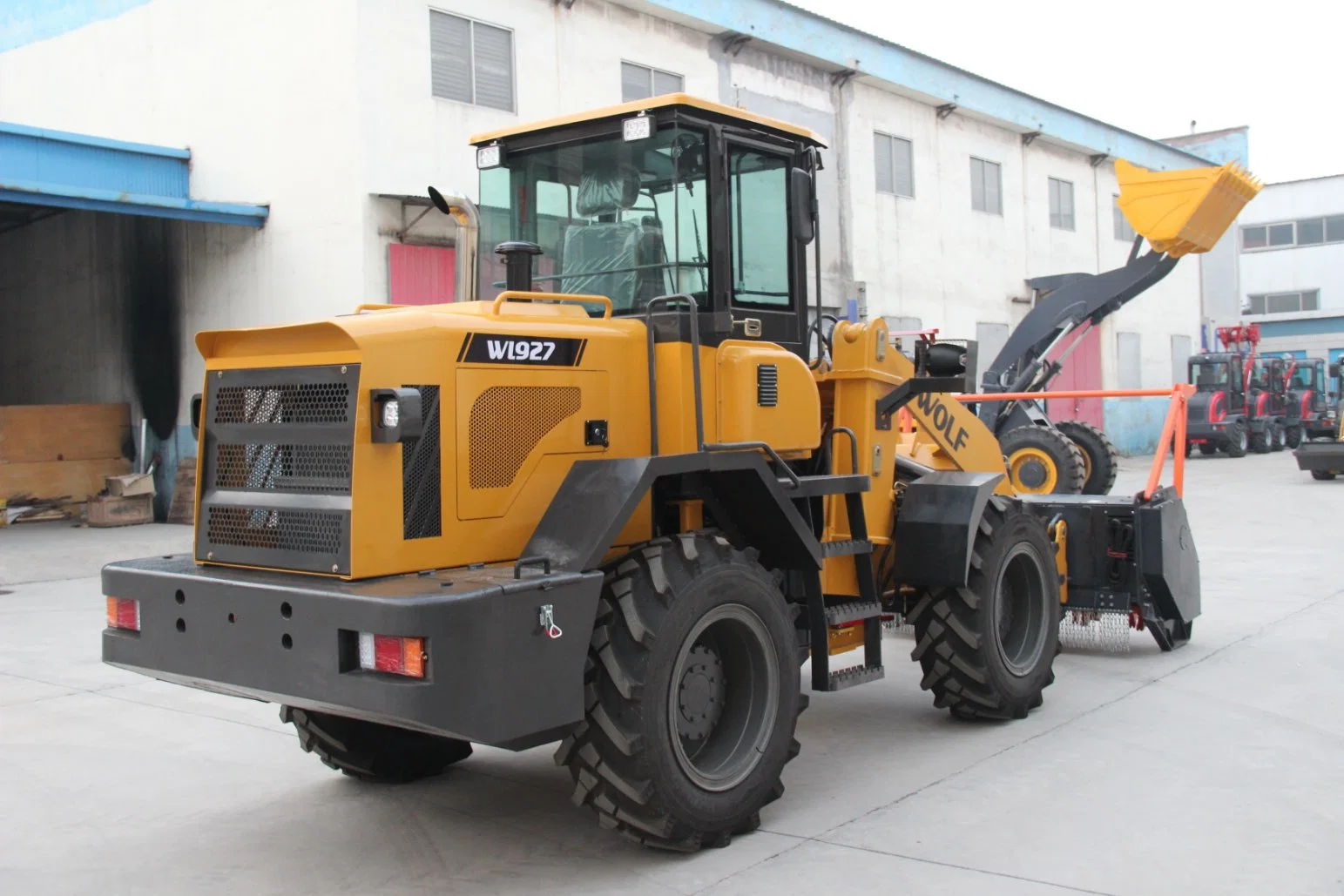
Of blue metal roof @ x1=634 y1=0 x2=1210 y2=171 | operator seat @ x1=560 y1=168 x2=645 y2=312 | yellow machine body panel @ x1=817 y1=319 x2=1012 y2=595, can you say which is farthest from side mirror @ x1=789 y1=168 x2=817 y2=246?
blue metal roof @ x1=634 y1=0 x2=1210 y2=171

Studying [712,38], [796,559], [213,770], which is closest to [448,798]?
[213,770]

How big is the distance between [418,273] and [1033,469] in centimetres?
781

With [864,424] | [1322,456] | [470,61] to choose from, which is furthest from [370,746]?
[1322,456]

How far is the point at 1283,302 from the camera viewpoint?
53.9m

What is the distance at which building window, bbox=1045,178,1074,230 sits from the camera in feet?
102

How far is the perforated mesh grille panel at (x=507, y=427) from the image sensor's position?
4.74 m

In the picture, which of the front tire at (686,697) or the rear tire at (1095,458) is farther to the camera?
the rear tire at (1095,458)

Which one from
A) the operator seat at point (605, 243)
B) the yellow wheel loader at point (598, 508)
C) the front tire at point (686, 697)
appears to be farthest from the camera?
the operator seat at point (605, 243)

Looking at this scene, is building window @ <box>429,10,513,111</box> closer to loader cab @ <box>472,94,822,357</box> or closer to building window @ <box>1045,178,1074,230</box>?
loader cab @ <box>472,94,822,357</box>

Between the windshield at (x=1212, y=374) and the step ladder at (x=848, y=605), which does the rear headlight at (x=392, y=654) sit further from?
the windshield at (x=1212, y=374)

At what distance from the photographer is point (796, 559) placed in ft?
18.6

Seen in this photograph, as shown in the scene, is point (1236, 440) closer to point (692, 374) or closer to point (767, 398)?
point (767, 398)

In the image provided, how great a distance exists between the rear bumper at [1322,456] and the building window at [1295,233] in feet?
113

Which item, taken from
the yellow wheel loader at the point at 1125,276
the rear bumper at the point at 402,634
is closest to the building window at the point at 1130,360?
the yellow wheel loader at the point at 1125,276
